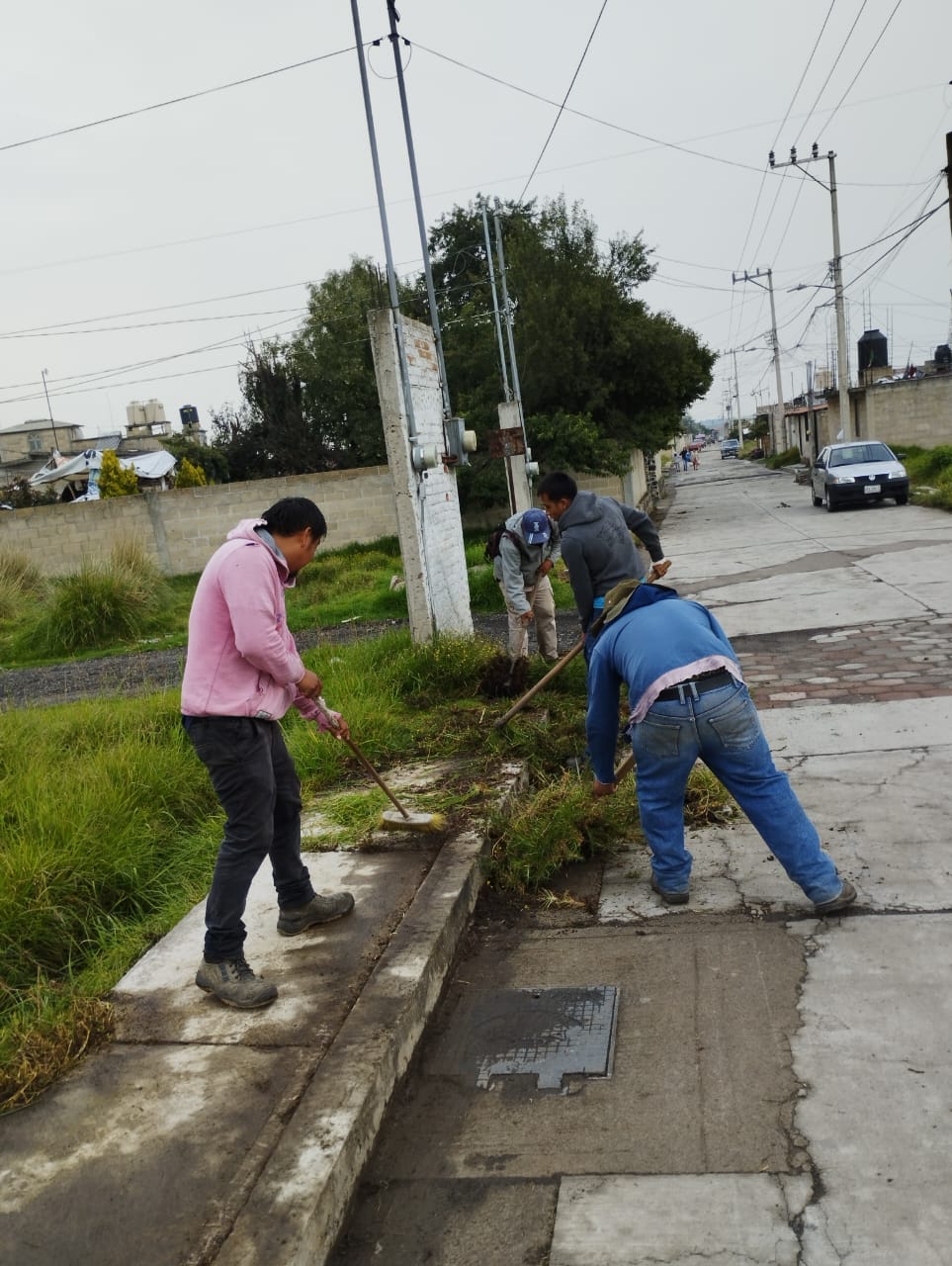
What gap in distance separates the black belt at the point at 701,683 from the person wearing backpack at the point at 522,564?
3.79 meters

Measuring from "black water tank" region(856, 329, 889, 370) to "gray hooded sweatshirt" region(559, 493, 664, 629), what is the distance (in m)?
50.6

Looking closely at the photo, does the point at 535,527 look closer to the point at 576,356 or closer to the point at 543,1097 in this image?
the point at 543,1097

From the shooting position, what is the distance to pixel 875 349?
5200 centimetres

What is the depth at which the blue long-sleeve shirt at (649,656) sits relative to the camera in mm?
3877

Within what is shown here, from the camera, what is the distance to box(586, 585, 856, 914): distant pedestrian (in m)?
3.87

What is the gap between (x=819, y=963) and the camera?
3.63m

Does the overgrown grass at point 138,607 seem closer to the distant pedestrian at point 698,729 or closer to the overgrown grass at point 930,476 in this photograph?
the distant pedestrian at point 698,729

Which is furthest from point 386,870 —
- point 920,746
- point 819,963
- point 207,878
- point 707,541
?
point 707,541

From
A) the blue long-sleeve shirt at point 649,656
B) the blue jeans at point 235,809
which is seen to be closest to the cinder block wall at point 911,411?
the blue long-sleeve shirt at point 649,656

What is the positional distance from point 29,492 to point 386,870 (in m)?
32.9

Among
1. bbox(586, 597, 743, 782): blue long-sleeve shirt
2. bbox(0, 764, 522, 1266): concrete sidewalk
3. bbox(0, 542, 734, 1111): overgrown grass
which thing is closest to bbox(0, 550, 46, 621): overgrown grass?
bbox(0, 542, 734, 1111): overgrown grass

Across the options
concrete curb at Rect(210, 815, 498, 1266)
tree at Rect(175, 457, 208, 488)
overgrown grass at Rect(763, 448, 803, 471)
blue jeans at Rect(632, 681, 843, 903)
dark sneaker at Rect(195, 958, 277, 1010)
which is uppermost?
tree at Rect(175, 457, 208, 488)

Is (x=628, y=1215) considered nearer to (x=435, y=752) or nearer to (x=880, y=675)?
(x=435, y=752)

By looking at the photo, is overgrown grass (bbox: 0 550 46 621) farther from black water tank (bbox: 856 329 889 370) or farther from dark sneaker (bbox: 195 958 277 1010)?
black water tank (bbox: 856 329 889 370)
